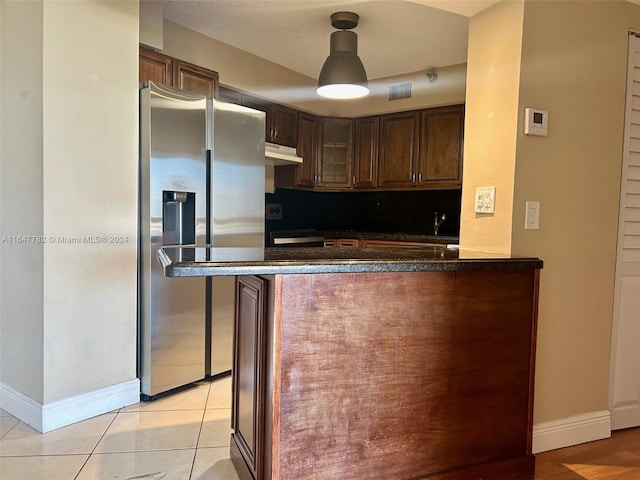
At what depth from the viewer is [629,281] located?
2311 mm

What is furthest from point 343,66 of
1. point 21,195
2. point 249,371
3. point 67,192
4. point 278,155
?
point 249,371

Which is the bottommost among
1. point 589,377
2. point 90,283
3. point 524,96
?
point 589,377

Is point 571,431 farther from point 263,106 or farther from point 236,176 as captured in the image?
point 263,106

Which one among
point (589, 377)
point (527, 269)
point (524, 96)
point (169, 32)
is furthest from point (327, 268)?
point (169, 32)

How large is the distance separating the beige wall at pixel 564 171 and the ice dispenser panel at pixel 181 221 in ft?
5.26

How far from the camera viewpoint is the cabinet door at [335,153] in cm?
Result: 484

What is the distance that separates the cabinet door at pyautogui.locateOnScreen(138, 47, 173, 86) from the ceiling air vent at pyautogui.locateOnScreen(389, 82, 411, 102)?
2478 millimetres

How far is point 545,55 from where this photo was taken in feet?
6.59

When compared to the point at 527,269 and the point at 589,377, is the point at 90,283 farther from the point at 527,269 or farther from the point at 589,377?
the point at 589,377

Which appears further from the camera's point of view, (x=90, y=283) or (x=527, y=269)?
(x=90, y=283)

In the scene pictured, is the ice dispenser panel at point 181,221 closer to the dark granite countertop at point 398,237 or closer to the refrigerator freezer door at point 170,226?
the refrigerator freezer door at point 170,226

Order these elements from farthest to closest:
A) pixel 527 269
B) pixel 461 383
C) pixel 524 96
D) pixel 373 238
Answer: pixel 373 238
pixel 524 96
pixel 527 269
pixel 461 383

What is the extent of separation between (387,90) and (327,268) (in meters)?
3.68

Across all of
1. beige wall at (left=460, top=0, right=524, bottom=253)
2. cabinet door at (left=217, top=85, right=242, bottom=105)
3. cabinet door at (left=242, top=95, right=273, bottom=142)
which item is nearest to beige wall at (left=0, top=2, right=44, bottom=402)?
cabinet door at (left=217, top=85, right=242, bottom=105)
